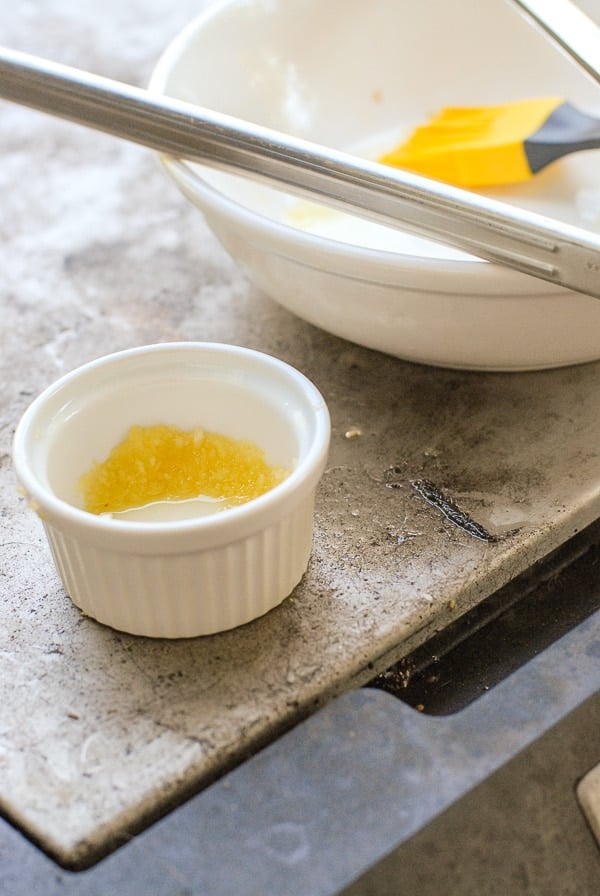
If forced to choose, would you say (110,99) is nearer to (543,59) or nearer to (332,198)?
(332,198)

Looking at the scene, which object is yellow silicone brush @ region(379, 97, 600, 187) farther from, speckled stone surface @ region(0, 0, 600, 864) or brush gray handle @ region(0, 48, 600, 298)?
brush gray handle @ region(0, 48, 600, 298)

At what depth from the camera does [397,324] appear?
78cm

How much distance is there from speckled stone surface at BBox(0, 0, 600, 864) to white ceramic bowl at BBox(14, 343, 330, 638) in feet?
0.11

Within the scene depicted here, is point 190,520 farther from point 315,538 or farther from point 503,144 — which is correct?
point 503,144

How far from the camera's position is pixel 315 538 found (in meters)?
0.74

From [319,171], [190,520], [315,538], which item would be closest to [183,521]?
[190,520]

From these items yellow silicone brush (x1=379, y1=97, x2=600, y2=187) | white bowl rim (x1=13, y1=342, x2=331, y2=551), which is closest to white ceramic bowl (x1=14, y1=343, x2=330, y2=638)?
white bowl rim (x1=13, y1=342, x2=331, y2=551)

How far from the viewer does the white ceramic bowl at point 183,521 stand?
608 millimetres

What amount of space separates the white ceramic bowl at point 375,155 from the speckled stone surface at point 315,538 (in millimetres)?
61

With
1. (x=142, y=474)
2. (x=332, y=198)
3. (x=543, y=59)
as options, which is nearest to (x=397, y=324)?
(x=332, y=198)

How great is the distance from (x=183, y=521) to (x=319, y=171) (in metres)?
0.26

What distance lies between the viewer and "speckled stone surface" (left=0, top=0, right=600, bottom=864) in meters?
0.61

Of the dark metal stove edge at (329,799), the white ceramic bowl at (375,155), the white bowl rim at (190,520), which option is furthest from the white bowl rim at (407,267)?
the dark metal stove edge at (329,799)

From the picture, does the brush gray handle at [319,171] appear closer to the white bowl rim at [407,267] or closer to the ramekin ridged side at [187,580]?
the white bowl rim at [407,267]
